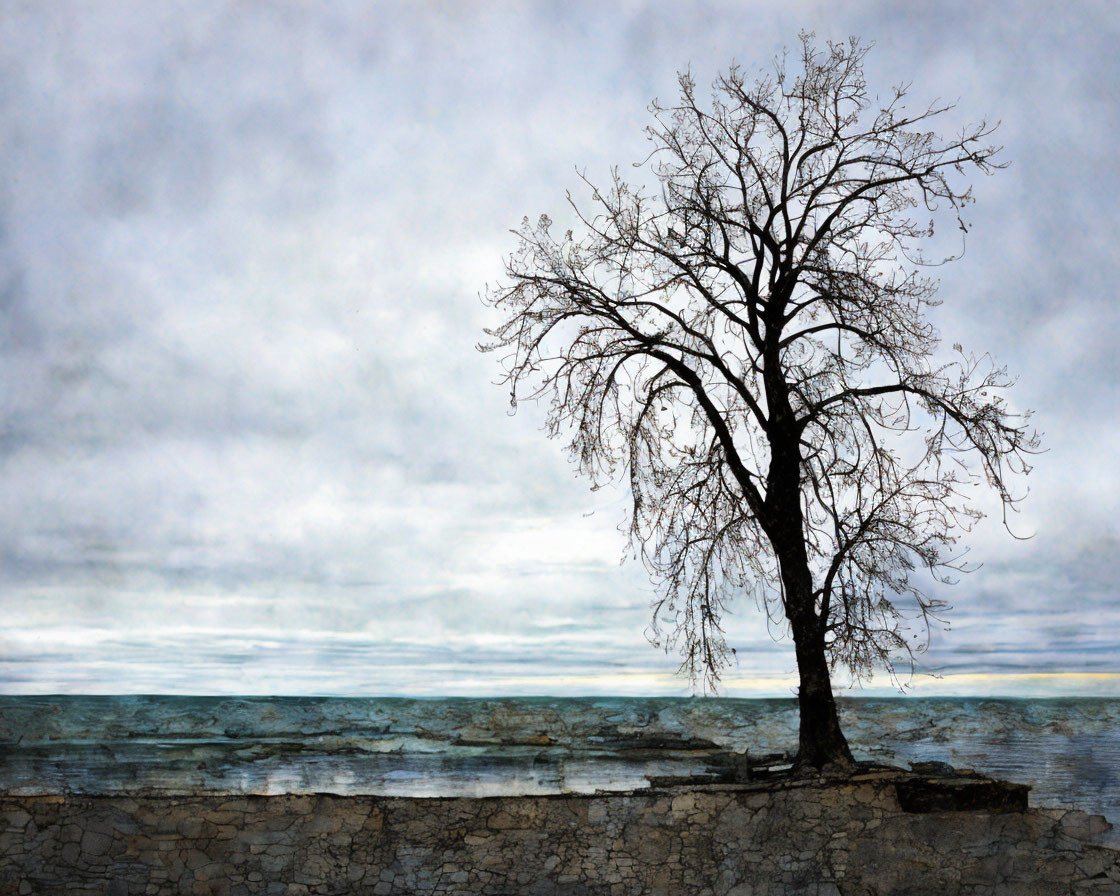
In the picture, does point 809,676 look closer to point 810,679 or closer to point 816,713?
point 810,679

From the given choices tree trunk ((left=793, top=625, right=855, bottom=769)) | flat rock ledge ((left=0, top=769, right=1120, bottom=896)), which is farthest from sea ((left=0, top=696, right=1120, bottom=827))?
tree trunk ((left=793, top=625, right=855, bottom=769))

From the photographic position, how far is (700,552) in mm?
9711

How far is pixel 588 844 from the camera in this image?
7973 millimetres

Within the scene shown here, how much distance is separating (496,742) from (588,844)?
3.15 meters

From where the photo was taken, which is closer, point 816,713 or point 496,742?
point 816,713

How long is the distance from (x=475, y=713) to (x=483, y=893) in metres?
3.83

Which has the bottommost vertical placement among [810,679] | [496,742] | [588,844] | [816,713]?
[588,844]

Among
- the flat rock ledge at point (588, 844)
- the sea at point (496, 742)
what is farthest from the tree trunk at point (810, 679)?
the sea at point (496, 742)

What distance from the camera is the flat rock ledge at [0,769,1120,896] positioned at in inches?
308

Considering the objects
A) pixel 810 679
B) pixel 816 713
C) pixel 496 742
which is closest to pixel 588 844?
pixel 816 713

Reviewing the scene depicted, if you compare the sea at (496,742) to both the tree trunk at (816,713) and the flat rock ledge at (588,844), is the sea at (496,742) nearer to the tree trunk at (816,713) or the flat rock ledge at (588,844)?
the flat rock ledge at (588,844)

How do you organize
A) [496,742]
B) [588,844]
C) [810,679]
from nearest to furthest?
[588,844]
[810,679]
[496,742]

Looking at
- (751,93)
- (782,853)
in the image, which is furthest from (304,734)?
(751,93)

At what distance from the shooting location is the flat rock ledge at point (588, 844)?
781 centimetres
